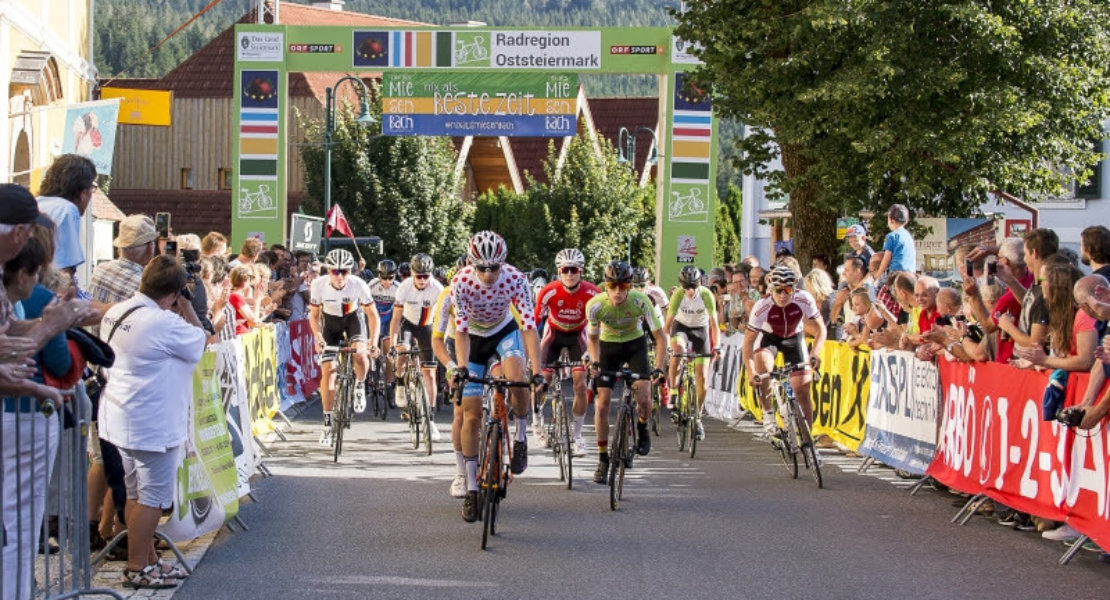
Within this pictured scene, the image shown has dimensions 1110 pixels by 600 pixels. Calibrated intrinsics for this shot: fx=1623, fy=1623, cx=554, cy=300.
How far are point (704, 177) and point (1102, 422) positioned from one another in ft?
73.9

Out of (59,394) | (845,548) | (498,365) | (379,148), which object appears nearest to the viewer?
(59,394)

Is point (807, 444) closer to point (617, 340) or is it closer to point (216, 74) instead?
point (617, 340)

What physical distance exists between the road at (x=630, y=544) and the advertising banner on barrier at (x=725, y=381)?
6.89 meters

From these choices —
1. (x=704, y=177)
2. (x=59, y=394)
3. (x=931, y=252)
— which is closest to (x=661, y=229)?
(x=704, y=177)

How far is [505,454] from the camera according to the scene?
10688 mm

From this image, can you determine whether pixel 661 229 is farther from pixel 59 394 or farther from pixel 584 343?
pixel 59 394

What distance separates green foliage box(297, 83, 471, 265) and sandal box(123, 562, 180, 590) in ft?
146

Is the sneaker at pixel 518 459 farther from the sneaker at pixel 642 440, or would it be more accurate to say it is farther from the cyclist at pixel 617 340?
the sneaker at pixel 642 440

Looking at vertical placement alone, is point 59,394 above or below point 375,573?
above

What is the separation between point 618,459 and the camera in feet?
38.6

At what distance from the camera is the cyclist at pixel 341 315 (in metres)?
17.0

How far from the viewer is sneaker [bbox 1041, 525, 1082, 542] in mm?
10008

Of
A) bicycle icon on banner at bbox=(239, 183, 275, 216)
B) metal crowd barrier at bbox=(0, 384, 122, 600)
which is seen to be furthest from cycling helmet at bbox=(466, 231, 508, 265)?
bicycle icon on banner at bbox=(239, 183, 275, 216)

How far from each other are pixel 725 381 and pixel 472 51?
11.0 metres
